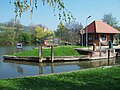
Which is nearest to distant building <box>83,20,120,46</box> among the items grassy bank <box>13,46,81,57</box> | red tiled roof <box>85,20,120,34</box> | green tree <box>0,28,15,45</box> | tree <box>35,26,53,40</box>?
red tiled roof <box>85,20,120,34</box>

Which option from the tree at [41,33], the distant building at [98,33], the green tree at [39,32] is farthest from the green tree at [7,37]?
the distant building at [98,33]

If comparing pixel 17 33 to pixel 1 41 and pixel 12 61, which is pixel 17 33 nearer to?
pixel 1 41

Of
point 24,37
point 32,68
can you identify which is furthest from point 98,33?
point 24,37

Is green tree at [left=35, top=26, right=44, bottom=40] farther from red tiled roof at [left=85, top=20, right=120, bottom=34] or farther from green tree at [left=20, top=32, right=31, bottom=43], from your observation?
red tiled roof at [left=85, top=20, right=120, bottom=34]

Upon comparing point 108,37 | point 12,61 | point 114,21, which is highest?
point 114,21

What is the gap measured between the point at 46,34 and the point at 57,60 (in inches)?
2849

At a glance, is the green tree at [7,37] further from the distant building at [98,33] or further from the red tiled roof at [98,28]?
the red tiled roof at [98,28]

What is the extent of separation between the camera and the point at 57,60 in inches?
1294

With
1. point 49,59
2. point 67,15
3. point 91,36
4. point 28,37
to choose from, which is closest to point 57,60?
point 49,59

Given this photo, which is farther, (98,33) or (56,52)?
(98,33)

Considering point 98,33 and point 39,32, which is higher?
point 39,32

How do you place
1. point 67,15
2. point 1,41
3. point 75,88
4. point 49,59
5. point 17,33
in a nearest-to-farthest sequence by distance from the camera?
point 67,15 < point 75,88 < point 49,59 < point 1,41 < point 17,33

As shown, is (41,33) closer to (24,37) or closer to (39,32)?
(39,32)

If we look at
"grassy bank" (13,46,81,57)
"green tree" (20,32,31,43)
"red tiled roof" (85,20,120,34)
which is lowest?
"grassy bank" (13,46,81,57)
